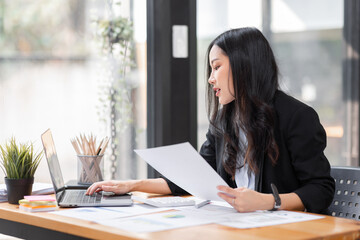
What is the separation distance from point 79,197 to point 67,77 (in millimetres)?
946

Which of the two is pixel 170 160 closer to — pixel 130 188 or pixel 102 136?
pixel 130 188

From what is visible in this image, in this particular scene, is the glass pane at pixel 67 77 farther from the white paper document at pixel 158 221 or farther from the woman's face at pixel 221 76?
the white paper document at pixel 158 221

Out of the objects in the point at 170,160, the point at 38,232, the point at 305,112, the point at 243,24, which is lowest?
the point at 38,232

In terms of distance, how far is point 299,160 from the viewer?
1.99 meters

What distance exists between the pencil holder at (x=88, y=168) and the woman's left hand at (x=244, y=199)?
0.66 m

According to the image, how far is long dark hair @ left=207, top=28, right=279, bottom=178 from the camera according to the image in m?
2.05

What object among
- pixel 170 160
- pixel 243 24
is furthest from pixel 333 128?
pixel 170 160

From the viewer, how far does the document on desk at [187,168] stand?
1.70 metres

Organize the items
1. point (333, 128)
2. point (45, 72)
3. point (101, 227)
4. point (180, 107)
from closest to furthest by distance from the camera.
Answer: point (101, 227) < point (45, 72) < point (180, 107) < point (333, 128)

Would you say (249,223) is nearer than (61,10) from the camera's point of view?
Yes

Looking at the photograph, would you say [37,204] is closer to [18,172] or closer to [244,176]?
[18,172]

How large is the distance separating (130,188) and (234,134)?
46cm

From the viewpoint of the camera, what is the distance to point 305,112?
2.03m

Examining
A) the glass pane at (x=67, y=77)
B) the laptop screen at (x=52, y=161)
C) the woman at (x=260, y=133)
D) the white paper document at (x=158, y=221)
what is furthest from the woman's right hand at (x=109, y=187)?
the glass pane at (x=67, y=77)
